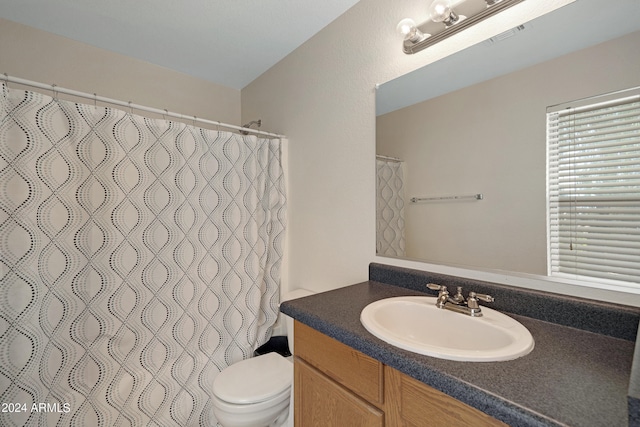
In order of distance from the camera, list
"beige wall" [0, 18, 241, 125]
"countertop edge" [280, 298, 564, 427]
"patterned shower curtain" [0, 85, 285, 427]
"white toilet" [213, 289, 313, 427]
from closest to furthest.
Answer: "countertop edge" [280, 298, 564, 427] < "patterned shower curtain" [0, 85, 285, 427] < "white toilet" [213, 289, 313, 427] < "beige wall" [0, 18, 241, 125]

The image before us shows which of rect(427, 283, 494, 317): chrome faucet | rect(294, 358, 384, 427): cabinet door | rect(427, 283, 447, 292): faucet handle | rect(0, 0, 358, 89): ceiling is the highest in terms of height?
rect(0, 0, 358, 89): ceiling

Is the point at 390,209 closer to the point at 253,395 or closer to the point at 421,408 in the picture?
the point at 421,408

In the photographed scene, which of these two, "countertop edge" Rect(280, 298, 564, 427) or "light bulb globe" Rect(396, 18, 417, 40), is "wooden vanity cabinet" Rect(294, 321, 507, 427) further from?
"light bulb globe" Rect(396, 18, 417, 40)

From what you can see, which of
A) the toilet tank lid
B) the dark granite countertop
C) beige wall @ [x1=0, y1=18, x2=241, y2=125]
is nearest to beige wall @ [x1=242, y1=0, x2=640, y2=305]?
the dark granite countertop

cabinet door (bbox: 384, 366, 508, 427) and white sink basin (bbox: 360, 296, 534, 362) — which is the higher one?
white sink basin (bbox: 360, 296, 534, 362)

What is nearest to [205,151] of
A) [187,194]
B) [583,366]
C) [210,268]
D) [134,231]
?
[187,194]

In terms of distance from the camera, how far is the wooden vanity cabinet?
2.01 feet

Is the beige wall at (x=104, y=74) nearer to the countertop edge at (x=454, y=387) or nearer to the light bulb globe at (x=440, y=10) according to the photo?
the light bulb globe at (x=440, y=10)

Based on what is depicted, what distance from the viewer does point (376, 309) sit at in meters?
0.95

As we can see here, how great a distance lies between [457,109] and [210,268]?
1.55m

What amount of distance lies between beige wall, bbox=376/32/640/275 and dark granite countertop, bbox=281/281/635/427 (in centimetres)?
28

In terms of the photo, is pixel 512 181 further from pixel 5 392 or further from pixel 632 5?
pixel 5 392

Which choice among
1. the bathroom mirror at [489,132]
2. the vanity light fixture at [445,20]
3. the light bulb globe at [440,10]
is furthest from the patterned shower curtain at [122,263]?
the light bulb globe at [440,10]

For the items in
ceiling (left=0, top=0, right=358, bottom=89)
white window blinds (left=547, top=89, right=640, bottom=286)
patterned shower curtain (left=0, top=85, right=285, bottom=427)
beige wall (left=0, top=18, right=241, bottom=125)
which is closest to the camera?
white window blinds (left=547, top=89, right=640, bottom=286)
